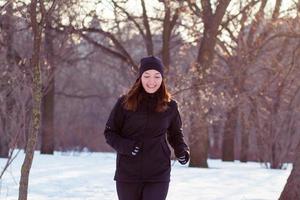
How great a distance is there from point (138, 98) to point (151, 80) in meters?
0.16

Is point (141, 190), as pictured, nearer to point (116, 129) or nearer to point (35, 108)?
point (116, 129)

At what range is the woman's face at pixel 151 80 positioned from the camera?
191 inches

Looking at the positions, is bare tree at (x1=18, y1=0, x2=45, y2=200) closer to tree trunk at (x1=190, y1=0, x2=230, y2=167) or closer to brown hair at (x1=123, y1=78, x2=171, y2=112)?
brown hair at (x1=123, y1=78, x2=171, y2=112)

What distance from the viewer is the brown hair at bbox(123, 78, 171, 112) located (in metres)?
4.84

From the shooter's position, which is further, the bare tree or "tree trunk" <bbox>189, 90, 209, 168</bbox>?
"tree trunk" <bbox>189, 90, 209, 168</bbox>

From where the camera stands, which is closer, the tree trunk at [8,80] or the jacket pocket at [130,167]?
the jacket pocket at [130,167]

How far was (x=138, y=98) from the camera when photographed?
16.0 ft

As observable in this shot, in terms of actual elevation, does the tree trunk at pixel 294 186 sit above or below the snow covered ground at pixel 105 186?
above

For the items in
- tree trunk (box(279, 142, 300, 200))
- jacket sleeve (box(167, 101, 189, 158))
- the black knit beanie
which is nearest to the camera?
the black knit beanie

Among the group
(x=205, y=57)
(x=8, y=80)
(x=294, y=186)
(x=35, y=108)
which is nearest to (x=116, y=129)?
(x=35, y=108)

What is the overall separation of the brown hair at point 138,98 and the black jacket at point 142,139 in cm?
4

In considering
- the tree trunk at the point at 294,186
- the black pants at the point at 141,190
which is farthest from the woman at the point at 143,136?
the tree trunk at the point at 294,186

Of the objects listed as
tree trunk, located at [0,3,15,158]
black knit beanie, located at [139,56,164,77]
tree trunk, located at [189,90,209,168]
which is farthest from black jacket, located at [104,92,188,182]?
tree trunk, located at [189,90,209,168]

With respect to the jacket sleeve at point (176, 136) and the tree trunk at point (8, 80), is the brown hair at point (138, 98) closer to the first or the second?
the jacket sleeve at point (176, 136)
